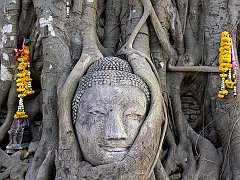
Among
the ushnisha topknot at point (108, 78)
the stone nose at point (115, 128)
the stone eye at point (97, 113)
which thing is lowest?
the stone nose at point (115, 128)

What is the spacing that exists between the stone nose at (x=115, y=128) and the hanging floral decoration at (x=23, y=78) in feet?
3.66

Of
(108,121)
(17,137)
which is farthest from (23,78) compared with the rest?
(108,121)

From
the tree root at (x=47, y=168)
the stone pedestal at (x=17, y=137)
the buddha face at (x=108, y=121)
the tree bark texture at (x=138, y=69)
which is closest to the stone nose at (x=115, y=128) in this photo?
the buddha face at (x=108, y=121)

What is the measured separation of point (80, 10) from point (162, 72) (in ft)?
3.14

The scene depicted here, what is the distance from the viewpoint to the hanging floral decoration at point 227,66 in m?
3.55

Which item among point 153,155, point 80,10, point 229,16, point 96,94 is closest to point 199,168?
point 153,155

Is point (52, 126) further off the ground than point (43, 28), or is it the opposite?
point (43, 28)

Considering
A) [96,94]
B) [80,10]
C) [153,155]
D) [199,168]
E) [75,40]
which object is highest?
[80,10]

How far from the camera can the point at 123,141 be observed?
9.14 ft

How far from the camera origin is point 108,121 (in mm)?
2783

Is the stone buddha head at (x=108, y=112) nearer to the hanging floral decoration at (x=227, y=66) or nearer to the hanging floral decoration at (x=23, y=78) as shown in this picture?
the hanging floral decoration at (x=23, y=78)

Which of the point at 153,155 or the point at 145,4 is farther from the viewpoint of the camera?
the point at 145,4

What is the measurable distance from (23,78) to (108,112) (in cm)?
116

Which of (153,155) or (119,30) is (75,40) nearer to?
(119,30)
